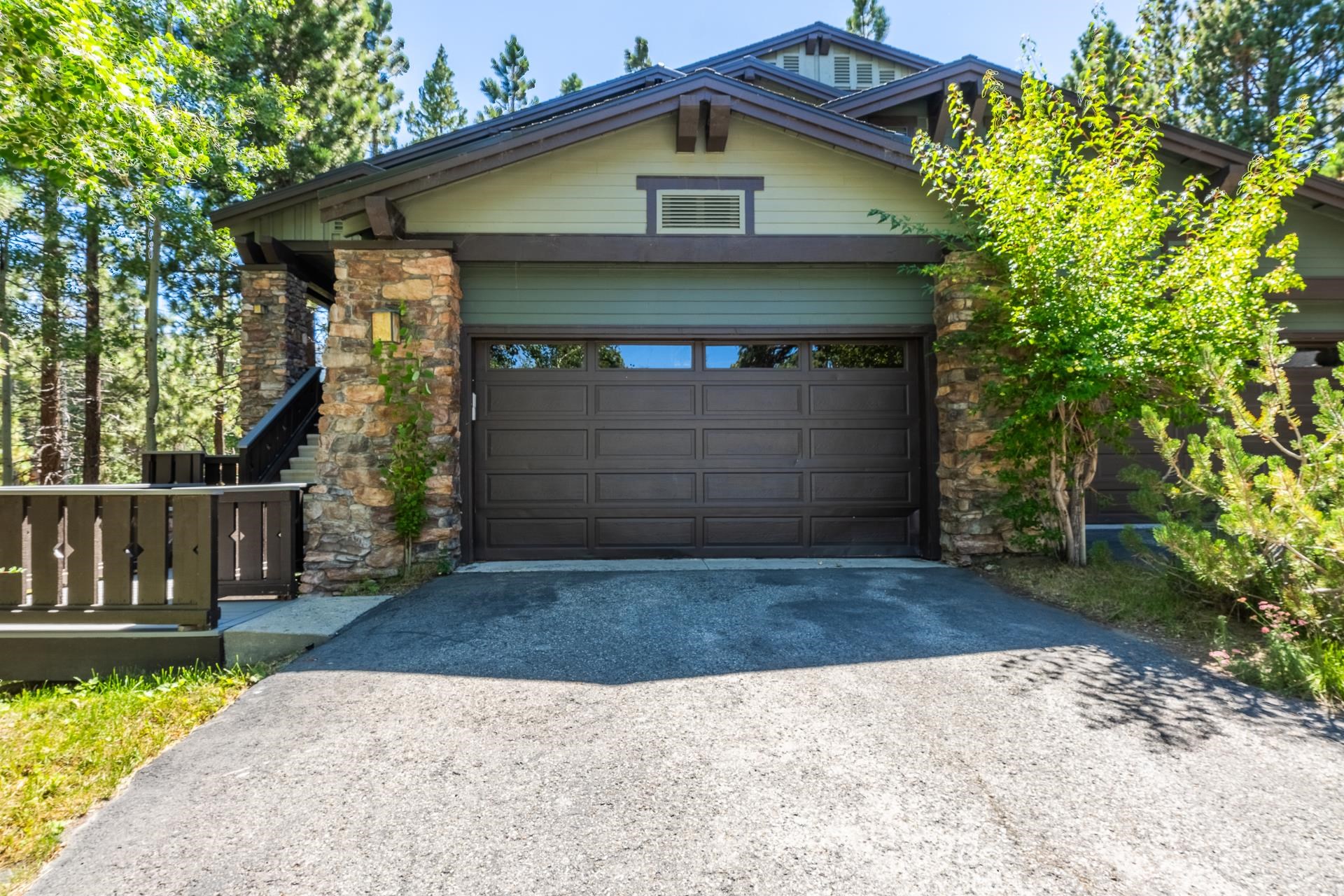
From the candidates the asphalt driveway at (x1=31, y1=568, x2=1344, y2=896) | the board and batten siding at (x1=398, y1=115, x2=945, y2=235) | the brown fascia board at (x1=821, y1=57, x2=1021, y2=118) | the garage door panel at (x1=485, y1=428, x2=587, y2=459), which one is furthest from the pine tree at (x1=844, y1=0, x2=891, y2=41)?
the asphalt driveway at (x1=31, y1=568, x2=1344, y2=896)

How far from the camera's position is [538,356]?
5.50 metres

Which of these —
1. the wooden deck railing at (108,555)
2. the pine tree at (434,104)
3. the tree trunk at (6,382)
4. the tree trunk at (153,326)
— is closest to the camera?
the wooden deck railing at (108,555)

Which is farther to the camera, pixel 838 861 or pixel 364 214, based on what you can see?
pixel 364 214

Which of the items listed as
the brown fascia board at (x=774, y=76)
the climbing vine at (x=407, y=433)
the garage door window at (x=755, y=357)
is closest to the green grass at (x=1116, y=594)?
the garage door window at (x=755, y=357)

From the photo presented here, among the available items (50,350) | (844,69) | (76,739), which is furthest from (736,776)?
(50,350)

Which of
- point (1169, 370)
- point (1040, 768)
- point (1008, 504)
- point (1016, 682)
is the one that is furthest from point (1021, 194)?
point (1040, 768)

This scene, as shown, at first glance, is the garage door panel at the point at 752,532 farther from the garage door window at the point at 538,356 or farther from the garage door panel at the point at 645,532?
the garage door window at the point at 538,356

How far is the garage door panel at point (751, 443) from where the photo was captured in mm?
5484

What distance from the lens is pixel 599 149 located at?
5199mm

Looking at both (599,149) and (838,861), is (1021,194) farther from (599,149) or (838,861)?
(838,861)

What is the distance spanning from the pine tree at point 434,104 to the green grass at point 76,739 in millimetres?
14620

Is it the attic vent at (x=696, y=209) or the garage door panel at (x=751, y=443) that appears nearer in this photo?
the attic vent at (x=696, y=209)

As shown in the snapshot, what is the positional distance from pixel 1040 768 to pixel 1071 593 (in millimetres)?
2471

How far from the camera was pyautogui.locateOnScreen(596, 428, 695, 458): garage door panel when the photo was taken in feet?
17.8
